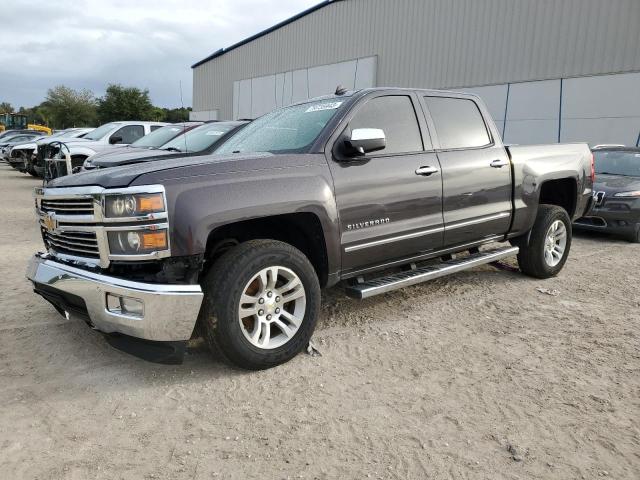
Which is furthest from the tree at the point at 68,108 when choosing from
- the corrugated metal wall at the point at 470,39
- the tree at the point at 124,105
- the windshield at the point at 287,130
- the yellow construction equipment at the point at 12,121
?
the windshield at the point at 287,130

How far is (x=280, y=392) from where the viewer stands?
309 centimetres

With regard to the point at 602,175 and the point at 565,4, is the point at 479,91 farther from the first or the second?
the point at 602,175

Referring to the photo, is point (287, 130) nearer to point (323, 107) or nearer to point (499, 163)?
point (323, 107)

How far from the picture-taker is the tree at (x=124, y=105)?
180 ft

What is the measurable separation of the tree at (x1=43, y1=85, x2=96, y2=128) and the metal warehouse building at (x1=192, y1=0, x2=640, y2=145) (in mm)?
47313

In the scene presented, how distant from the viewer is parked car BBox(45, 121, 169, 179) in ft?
34.0

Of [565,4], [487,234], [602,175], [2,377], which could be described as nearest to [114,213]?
[2,377]

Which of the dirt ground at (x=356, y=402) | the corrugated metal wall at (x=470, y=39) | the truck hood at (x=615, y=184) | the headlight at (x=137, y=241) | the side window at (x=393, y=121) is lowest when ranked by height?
the dirt ground at (x=356, y=402)

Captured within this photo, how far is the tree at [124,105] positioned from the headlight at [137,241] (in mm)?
55095

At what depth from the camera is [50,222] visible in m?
3.45

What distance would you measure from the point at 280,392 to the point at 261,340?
384mm

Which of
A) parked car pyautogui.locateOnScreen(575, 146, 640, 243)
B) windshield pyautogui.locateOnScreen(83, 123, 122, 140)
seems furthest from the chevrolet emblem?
windshield pyautogui.locateOnScreen(83, 123, 122, 140)

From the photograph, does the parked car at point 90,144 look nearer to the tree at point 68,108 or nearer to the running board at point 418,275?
the running board at point 418,275

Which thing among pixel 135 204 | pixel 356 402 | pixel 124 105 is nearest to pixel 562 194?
pixel 356 402
